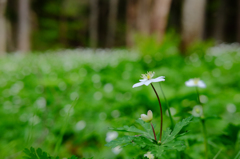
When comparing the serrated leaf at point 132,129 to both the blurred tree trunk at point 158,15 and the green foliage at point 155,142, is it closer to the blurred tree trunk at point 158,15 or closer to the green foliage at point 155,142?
the green foliage at point 155,142

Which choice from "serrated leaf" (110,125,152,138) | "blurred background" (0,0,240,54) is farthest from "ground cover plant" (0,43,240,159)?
"blurred background" (0,0,240,54)

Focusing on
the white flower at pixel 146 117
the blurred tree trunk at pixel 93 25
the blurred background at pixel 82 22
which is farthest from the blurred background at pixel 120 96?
the blurred tree trunk at pixel 93 25

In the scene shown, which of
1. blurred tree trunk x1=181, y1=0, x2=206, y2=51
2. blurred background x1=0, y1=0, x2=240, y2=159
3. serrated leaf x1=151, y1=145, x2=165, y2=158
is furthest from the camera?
blurred tree trunk x1=181, y1=0, x2=206, y2=51

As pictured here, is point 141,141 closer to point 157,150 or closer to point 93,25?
point 157,150

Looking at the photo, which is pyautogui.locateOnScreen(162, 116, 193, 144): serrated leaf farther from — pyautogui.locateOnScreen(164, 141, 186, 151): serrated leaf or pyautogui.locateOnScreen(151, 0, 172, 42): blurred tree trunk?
pyautogui.locateOnScreen(151, 0, 172, 42): blurred tree trunk

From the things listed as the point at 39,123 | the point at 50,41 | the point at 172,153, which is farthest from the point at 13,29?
the point at 172,153

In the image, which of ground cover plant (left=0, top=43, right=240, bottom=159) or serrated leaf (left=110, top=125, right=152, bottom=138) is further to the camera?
ground cover plant (left=0, top=43, right=240, bottom=159)

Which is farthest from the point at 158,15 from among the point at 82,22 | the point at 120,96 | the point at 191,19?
the point at 82,22

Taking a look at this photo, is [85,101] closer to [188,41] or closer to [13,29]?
[188,41]
